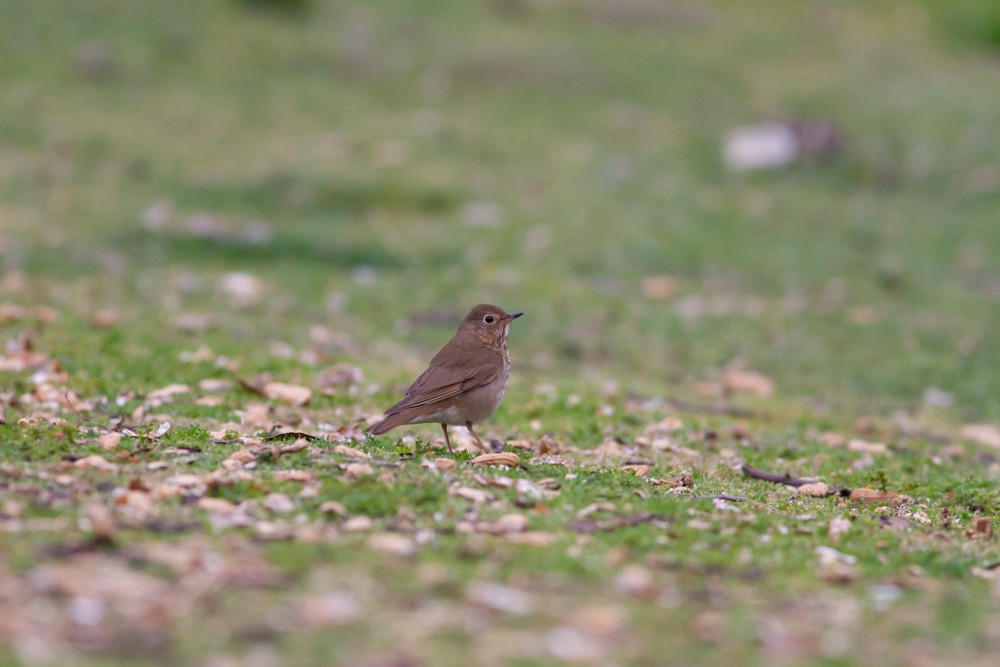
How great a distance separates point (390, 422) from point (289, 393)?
95.3 inches

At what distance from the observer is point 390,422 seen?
340 inches

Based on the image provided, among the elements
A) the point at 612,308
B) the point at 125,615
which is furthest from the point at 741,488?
the point at 612,308

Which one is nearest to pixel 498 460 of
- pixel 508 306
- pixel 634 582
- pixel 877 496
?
pixel 634 582

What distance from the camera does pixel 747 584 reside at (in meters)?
6.15

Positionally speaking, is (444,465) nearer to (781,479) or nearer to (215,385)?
→ (781,479)

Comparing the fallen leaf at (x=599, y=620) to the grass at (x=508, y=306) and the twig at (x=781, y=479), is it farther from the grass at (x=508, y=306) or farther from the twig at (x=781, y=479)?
the twig at (x=781, y=479)

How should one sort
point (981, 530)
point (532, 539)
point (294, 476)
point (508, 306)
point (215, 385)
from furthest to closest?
point (508, 306), point (215, 385), point (981, 530), point (294, 476), point (532, 539)

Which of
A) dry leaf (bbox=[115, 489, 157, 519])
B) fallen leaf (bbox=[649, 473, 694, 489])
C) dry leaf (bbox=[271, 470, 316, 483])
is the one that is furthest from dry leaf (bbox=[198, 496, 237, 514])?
fallen leaf (bbox=[649, 473, 694, 489])

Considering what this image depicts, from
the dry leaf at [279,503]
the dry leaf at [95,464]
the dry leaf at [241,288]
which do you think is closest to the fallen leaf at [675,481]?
the dry leaf at [279,503]

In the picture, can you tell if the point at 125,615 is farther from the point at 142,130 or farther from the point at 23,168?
the point at 142,130

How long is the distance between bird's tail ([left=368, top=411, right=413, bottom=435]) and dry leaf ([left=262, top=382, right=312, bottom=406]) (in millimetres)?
2216

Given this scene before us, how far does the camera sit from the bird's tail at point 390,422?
8562 millimetres

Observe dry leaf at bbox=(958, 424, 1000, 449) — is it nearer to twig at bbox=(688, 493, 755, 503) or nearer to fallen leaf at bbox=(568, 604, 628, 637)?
twig at bbox=(688, 493, 755, 503)

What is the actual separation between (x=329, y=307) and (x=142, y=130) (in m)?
7.82
